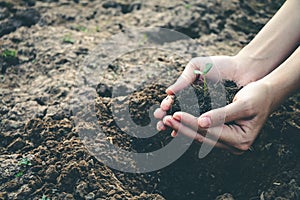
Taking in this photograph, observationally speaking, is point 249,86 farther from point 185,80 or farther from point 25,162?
point 25,162

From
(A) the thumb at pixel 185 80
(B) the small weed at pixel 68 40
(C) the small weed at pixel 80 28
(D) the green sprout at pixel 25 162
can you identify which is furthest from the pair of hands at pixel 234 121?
(C) the small weed at pixel 80 28

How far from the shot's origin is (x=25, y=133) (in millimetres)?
2088

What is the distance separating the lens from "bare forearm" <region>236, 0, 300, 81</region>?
2.02 meters

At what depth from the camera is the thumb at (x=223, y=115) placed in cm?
166

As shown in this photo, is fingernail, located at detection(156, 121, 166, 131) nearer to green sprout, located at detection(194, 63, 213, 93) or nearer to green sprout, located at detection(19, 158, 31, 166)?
green sprout, located at detection(194, 63, 213, 93)

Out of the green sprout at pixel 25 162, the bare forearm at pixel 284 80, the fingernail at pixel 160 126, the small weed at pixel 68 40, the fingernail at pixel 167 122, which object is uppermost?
the bare forearm at pixel 284 80

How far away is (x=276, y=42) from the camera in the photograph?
2.04 metres

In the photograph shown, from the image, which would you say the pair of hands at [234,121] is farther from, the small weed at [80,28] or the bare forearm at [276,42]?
the small weed at [80,28]

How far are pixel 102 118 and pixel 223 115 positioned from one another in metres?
0.70

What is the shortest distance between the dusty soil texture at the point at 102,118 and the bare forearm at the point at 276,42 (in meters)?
0.20

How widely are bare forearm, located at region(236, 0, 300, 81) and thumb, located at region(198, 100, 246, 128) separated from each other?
40 cm

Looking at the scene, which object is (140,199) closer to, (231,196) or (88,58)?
(231,196)

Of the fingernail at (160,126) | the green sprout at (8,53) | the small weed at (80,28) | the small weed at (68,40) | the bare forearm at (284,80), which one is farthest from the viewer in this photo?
the small weed at (80,28)

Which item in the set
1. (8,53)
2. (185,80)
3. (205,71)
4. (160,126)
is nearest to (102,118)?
(160,126)
